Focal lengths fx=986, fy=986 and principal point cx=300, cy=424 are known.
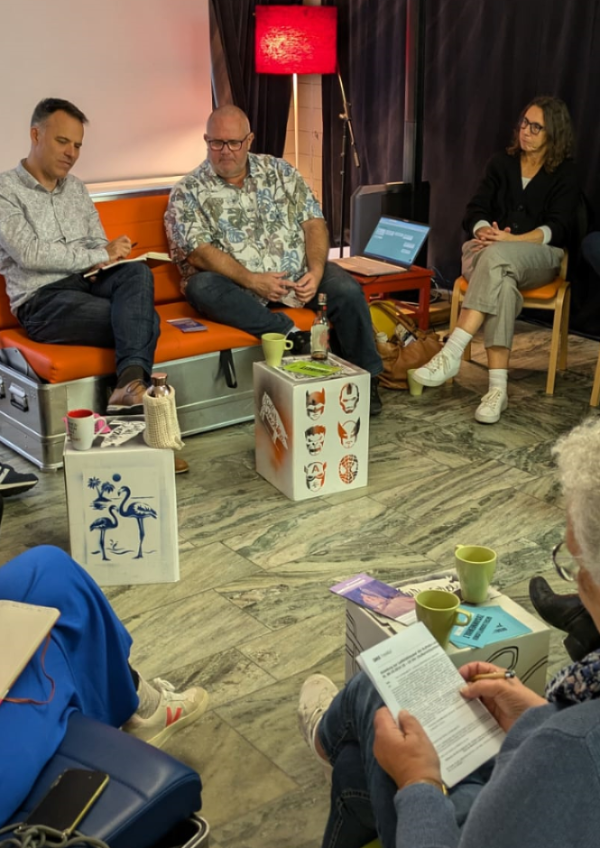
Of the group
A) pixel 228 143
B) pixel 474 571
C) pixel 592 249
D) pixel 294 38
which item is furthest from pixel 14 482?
pixel 294 38

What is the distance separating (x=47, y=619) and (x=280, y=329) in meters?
2.38

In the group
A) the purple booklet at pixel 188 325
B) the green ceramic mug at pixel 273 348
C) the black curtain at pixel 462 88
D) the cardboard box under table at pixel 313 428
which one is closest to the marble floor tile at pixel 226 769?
the cardboard box under table at pixel 313 428

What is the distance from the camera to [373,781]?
4.95 ft

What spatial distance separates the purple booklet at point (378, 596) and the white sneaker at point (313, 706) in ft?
0.62

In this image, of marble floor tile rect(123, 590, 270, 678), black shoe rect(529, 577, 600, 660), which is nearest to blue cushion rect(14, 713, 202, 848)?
marble floor tile rect(123, 590, 270, 678)

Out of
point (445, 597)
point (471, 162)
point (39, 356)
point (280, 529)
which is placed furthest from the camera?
point (471, 162)

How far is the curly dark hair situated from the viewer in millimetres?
4289

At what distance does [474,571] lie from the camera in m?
1.96

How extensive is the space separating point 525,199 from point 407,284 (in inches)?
25.7

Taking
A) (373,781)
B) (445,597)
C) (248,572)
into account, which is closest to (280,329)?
(248,572)

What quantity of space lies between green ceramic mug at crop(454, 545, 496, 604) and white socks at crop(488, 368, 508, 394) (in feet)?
7.15

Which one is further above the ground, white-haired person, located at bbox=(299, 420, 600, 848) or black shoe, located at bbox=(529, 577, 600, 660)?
white-haired person, located at bbox=(299, 420, 600, 848)

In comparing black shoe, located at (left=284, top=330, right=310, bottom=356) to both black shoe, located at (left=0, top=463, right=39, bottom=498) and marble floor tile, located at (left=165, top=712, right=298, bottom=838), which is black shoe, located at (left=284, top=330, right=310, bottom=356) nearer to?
black shoe, located at (left=0, top=463, right=39, bottom=498)

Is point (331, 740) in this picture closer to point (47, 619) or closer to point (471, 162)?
point (47, 619)
